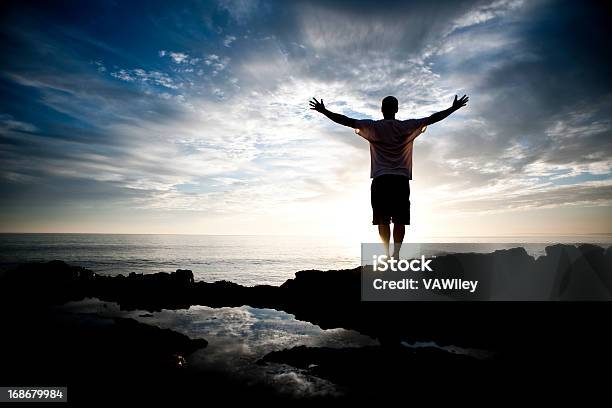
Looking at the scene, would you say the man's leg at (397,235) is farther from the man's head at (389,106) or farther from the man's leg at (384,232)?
the man's head at (389,106)

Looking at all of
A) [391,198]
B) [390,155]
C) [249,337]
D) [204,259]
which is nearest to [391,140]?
[390,155]

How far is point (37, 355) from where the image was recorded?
3.81 meters

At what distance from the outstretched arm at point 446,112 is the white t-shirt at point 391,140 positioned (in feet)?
0.42

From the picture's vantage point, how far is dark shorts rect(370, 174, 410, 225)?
18.7 ft

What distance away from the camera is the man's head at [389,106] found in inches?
230

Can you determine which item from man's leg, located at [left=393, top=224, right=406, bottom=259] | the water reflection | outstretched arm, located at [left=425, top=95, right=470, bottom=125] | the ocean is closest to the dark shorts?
man's leg, located at [left=393, top=224, right=406, bottom=259]

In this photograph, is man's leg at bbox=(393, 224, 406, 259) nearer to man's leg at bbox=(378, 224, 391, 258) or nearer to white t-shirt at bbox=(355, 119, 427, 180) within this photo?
man's leg at bbox=(378, 224, 391, 258)

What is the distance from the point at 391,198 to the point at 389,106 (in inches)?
73.7

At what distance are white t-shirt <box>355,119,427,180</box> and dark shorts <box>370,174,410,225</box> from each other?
0.14 meters

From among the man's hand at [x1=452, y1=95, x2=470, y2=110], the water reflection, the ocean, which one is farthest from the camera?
the ocean

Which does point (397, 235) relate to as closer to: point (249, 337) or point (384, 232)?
point (384, 232)

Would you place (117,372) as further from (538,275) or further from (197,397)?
(538,275)

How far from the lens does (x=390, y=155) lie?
5.71m

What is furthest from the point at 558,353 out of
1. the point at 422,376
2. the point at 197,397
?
the point at 197,397
